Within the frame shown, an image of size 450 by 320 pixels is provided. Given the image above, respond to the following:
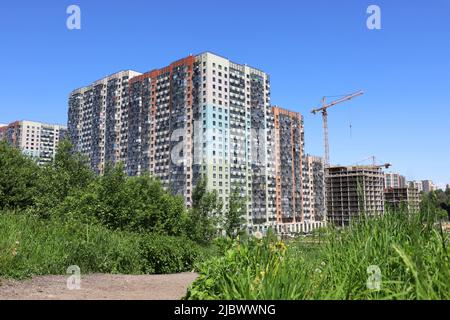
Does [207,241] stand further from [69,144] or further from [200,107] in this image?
[200,107]

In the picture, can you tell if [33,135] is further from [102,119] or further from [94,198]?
[94,198]

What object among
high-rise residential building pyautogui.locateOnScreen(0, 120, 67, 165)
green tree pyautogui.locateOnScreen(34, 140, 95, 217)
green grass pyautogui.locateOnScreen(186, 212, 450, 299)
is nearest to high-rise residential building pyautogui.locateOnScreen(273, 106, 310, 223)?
green tree pyautogui.locateOnScreen(34, 140, 95, 217)

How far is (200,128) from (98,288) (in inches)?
3650

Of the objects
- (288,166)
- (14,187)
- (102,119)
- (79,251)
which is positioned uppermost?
(102,119)

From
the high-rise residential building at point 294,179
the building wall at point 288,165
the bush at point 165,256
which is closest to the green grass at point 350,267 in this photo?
the bush at point 165,256

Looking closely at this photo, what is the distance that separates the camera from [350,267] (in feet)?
14.3

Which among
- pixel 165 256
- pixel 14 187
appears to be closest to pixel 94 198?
pixel 14 187

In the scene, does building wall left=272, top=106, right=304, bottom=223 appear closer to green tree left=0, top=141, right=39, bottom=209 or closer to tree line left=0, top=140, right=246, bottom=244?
tree line left=0, top=140, right=246, bottom=244

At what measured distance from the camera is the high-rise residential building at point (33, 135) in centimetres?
15588

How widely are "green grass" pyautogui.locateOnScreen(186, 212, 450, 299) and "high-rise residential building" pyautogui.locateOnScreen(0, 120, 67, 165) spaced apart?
162173mm

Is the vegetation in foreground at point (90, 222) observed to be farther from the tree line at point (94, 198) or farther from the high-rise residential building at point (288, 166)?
the high-rise residential building at point (288, 166)

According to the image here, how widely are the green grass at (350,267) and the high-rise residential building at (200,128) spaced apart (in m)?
90.4

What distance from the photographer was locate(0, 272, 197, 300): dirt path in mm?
6523

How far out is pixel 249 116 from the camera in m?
109
